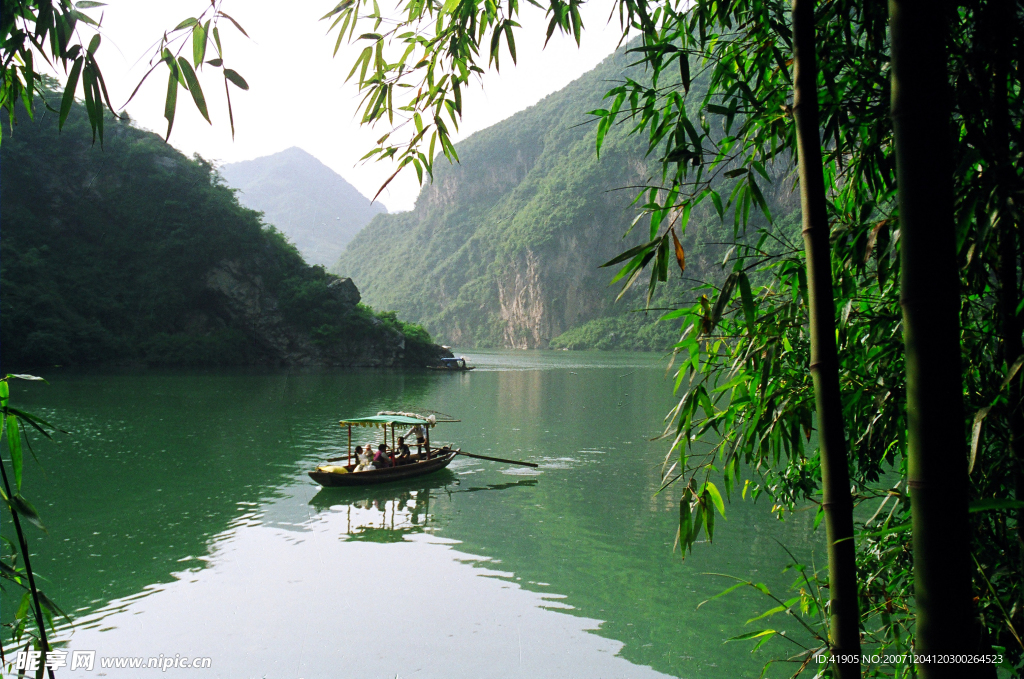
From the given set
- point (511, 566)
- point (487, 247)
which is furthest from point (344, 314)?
point (487, 247)

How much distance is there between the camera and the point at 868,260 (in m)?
1.85

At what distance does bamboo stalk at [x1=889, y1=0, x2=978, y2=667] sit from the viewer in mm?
953

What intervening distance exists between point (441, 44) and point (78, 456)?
580 inches

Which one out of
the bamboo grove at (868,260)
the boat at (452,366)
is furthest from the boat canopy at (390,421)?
the boat at (452,366)

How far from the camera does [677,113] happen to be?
180 centimetres

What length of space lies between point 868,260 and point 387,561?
7.50m

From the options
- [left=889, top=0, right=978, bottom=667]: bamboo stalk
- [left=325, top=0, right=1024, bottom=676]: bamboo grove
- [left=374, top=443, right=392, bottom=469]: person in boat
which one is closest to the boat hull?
[left=374, top=443, right=392, bottom=469]: person in boat

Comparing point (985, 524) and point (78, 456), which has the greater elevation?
point (985, 524)

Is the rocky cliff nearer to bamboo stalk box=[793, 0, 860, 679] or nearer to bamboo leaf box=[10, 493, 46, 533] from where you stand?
bamboo stalk box=[793, 0, 860, 679]

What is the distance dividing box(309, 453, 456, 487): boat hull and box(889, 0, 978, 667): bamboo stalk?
10860 mm

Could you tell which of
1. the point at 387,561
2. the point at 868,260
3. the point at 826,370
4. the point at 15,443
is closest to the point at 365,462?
the point at 387,561

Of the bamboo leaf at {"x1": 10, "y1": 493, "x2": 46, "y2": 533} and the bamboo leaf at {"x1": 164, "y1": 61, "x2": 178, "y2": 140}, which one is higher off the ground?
the bamboo leaf at {"x1": 164, "y1": 61, "x2": 178, "y2": 140}

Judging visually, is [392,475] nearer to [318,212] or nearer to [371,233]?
[371,233]

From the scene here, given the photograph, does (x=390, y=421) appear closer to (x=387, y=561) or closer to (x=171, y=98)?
(x=387, y=561)
